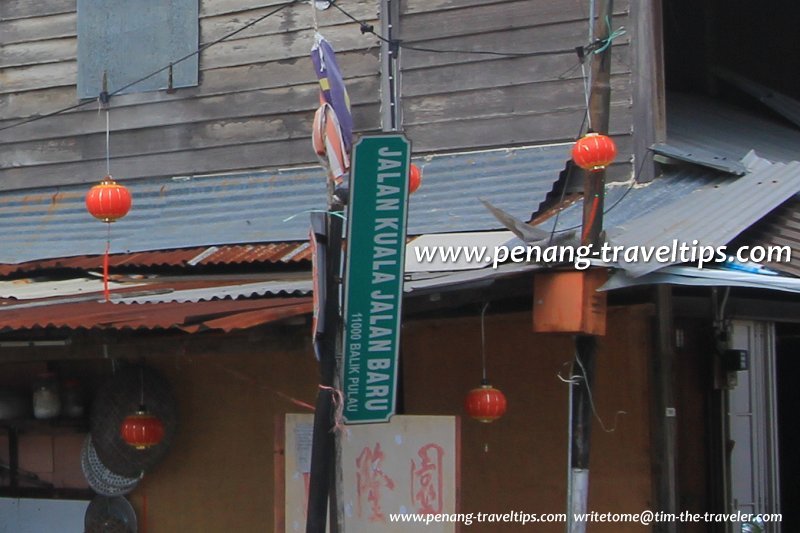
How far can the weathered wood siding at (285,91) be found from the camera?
28.4 feet

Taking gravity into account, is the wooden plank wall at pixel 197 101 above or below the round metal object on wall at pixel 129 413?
above

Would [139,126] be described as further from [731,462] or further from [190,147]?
[731,462]

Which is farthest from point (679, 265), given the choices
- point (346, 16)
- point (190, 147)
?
point (190, 147)

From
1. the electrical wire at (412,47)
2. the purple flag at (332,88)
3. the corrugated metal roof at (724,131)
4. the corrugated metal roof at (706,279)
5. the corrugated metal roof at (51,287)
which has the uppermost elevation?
the electrical wire at (412,47)

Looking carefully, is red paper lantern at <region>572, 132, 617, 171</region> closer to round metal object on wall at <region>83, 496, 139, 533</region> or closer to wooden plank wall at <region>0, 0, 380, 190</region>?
wooden plank wall at <region>0, 0, 380, 190</region>

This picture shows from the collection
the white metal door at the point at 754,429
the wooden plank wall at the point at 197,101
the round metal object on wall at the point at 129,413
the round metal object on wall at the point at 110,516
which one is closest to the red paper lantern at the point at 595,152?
the white metal door at the point at 754,429

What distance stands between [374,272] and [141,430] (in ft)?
9.76

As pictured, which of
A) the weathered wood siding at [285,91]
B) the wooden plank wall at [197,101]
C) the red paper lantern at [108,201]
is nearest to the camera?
the red paper lantern at [108,201]

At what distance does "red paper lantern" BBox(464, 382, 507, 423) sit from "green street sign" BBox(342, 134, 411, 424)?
1.25 metres

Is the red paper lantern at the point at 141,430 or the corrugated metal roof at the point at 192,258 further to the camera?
the corrugated metal roof at the point at 192,258

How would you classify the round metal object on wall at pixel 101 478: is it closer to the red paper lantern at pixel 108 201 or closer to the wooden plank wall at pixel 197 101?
the red paper lantern at pixel 108 201

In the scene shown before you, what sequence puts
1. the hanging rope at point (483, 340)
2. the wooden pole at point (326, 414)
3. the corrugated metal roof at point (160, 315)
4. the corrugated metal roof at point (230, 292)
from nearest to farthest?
the wooden pole at point (326, 414)
the corrugated metal roof at point (160, 315)
the corrugated metal roof at point (230, 292)
the hanging rope at point (483, 340)

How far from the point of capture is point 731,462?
835 cm

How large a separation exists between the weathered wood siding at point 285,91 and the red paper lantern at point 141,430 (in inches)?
93.0
